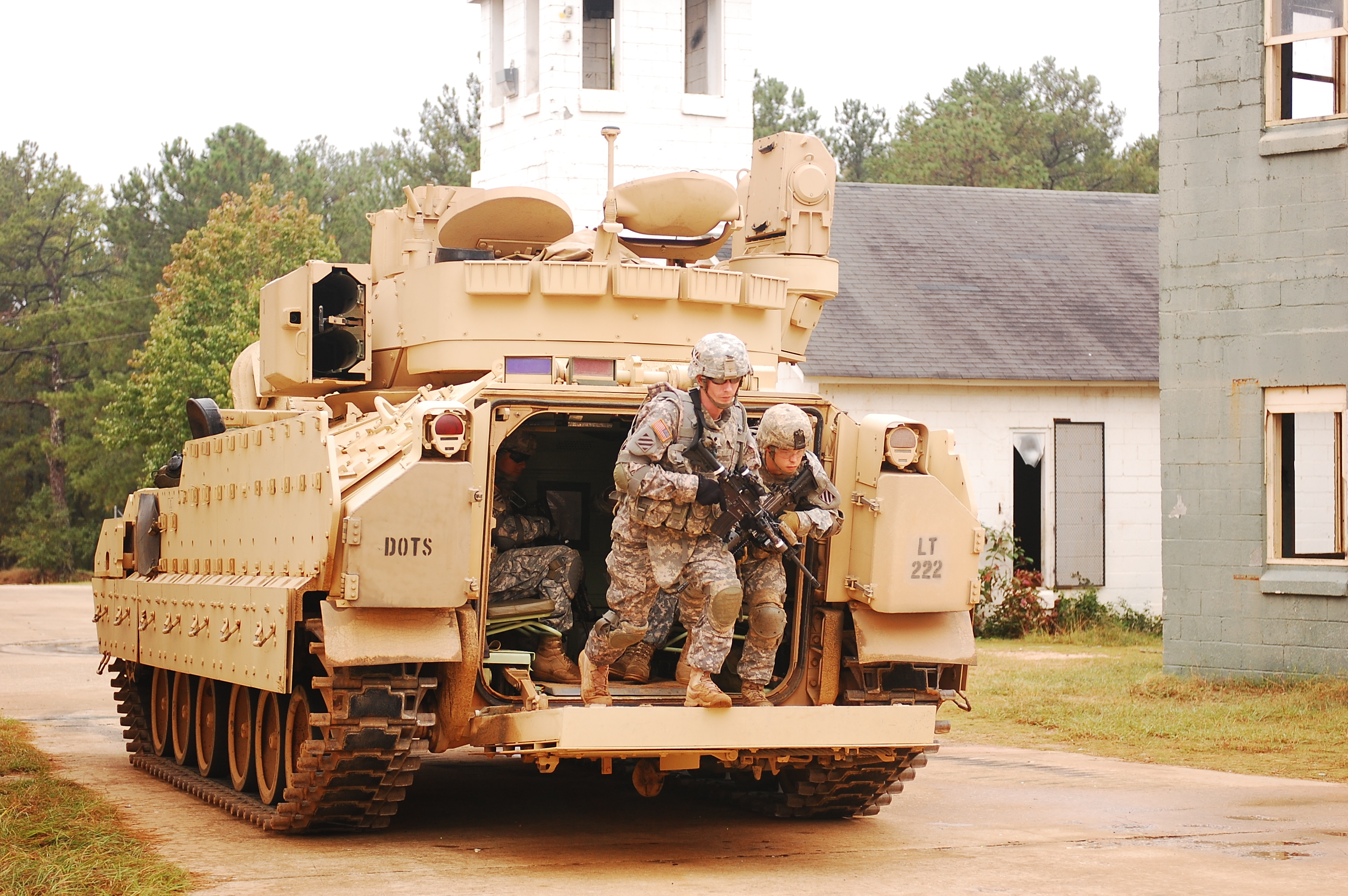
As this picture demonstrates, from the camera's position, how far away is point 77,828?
8.84 meters

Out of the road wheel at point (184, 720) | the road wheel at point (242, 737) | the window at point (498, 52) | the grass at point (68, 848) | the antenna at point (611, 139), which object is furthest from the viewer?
the window at point (498, 52)

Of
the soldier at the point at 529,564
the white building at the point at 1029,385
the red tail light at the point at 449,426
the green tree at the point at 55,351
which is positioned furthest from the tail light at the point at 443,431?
the green tree at the point at 55,351

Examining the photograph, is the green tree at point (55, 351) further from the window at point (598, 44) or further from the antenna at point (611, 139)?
the antenna at point (611, 139)

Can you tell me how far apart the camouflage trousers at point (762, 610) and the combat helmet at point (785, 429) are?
51 centimetres

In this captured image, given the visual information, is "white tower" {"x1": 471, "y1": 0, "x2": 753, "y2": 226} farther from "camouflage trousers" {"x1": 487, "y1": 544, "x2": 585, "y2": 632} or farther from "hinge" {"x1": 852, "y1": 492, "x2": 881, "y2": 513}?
"hinge" {"x1": 852, "y1": 492, "x2": 881, "y2": 513}

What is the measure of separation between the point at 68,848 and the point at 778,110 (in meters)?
59.0

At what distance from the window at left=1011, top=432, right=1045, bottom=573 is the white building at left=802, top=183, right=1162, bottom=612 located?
2 cm

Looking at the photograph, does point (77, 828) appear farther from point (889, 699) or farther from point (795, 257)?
point (795, 257)

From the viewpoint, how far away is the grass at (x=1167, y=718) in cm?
1243

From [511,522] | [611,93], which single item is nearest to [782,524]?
[511,522]

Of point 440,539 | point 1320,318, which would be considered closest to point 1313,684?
point 1320,318

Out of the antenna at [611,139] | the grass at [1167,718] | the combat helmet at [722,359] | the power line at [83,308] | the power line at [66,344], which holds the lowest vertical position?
the grass at [1167,718]

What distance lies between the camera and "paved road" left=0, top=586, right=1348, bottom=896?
7824 mm

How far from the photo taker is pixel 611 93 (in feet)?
97.9
